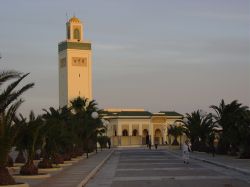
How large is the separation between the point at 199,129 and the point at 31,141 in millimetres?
33649

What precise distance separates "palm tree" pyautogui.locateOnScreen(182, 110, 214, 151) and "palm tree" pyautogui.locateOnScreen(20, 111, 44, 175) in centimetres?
3011

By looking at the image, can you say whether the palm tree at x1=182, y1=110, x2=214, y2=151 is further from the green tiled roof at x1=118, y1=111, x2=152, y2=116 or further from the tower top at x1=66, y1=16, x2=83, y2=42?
the tower top at x1=66, y1=16, x2=83, y2=42

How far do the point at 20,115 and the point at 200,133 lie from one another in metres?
30.1

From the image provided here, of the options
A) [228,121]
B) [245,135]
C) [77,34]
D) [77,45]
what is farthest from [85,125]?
[77,34]

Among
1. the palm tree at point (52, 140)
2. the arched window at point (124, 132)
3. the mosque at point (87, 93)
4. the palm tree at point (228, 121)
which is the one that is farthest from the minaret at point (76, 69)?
the palm tree at point (52, 140)

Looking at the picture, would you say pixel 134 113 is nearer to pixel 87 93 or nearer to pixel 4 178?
pixel 87 93

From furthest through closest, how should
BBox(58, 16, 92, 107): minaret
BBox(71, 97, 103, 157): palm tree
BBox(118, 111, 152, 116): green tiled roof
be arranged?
BBox(58, 16, 92, 107): minaret < BBox(118, 111, 152, 116): green tiled roof < BBox(71, 97, 103, 157): palm tree

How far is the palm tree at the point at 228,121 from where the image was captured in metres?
39.0

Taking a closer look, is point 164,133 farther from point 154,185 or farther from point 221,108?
point 154,185

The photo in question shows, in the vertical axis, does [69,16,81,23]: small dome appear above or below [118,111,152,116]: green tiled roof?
above

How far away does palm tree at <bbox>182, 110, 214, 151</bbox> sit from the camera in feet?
185

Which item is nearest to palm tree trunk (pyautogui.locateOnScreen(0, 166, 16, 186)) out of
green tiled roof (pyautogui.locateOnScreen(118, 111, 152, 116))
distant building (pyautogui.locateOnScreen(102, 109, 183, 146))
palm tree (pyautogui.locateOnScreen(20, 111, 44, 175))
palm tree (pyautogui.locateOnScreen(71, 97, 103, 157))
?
palm tree (pyautogui.locateOnScreen(20, 111, 44, 175))

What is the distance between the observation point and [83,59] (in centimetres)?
11200

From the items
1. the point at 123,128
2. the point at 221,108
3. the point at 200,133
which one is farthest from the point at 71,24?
the point at 221,108
